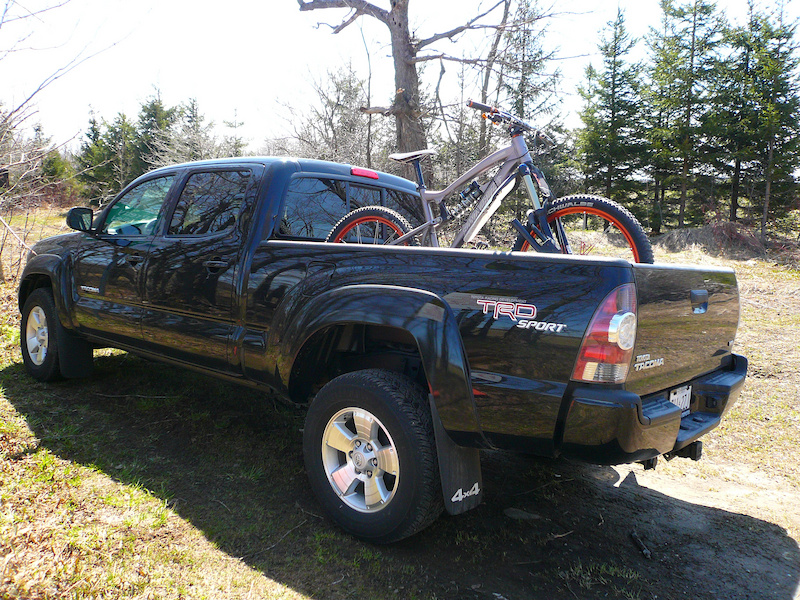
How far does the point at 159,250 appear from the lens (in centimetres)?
381

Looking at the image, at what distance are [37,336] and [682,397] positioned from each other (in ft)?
17.3

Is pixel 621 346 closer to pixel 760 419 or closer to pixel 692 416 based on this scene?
pixel 692 416

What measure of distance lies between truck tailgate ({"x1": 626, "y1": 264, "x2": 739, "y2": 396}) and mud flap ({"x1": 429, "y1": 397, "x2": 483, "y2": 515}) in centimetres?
80

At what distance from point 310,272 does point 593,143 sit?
83.4ft

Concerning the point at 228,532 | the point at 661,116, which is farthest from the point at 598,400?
the point at 661,116

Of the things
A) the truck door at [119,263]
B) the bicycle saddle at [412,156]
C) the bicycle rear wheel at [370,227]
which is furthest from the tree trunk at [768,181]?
the truck door at [119,263]

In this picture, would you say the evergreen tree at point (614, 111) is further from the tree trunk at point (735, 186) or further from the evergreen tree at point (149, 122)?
the evergreen tree at point (149, 122)

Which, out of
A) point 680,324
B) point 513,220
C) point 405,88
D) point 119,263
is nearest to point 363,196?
point 513,220

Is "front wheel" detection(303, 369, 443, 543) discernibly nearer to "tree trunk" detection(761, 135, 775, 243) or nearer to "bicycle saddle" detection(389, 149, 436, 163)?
"bicycle saddle" detection(389, 149, 436, 163)

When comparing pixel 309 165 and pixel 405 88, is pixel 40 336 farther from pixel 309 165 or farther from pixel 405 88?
pixel 405 88

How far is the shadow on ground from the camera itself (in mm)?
2545

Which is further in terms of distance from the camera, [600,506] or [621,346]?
[600,506]

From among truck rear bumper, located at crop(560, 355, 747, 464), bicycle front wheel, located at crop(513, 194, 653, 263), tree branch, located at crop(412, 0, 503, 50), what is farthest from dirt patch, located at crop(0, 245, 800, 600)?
tree branch, located at crop(412, 0, 503, 50)

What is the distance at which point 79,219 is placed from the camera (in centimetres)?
448
